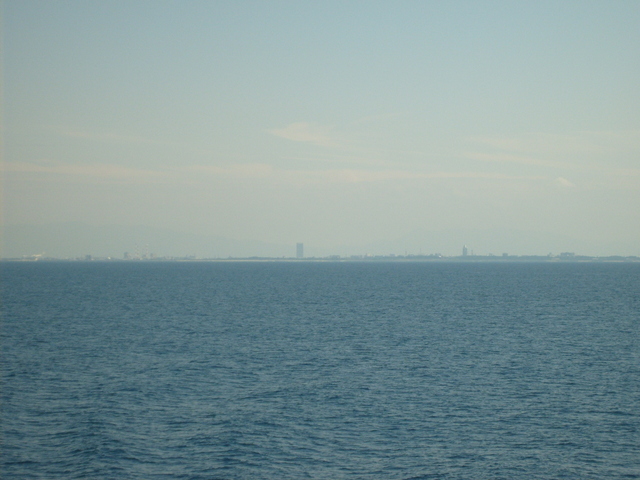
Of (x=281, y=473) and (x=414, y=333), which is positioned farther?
(x=414, y=333)

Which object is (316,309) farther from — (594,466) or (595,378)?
(594,466)

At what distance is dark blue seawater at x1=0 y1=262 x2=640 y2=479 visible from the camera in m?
33.3

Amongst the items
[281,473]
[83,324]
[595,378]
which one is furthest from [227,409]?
[83,324]

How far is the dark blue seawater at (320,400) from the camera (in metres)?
33.3

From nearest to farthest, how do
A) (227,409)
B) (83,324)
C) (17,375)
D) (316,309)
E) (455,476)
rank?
(455,476) < (227,409) < (17,375) < (83,324) < (316,309)

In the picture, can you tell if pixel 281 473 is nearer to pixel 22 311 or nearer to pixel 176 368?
pixel 176 368

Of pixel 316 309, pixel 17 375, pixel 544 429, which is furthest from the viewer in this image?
pixel 316 309

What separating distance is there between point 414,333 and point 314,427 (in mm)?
43149

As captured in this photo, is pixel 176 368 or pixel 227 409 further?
pixel 176 368

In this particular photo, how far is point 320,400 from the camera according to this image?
4494 centimetres

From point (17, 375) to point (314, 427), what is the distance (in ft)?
92.8

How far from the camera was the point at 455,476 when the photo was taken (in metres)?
31.6

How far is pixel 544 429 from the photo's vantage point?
3856 centimetres

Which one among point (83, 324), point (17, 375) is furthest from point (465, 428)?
point (83, 324)
